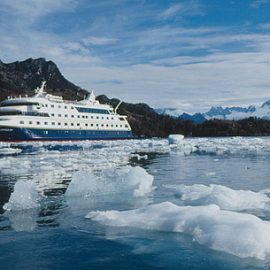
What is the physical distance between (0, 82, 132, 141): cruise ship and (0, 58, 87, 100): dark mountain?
281 ft

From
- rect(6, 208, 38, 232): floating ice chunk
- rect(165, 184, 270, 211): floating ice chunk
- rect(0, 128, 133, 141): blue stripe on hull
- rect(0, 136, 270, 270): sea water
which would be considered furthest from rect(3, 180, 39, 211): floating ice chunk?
rect(0, 128, 133, 141): blue stripe on hull

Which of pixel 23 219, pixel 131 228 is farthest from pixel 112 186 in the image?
pixel 131 228

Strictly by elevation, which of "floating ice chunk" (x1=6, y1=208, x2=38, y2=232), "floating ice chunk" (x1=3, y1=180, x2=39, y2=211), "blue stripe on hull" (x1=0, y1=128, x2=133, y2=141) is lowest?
"floating ice chunk" (x1=6, y1=208, x2=38, y2=232)

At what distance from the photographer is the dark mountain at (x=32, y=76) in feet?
504

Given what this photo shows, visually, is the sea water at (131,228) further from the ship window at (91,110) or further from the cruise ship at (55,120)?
the ship window at (91,110)

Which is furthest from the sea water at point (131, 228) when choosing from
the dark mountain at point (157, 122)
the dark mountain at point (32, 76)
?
the dark mountain at point (32, 76)

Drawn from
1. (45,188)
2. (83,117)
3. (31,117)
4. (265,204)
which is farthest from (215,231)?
(83,117)

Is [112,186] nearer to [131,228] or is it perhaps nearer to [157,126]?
[131,228]

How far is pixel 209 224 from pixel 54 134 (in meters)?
48.0

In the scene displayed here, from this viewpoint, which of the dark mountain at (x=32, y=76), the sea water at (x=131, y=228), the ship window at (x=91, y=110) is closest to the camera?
the sea water at (x=131, y=228)

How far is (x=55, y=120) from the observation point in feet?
179

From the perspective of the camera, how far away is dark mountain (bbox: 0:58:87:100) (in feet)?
504

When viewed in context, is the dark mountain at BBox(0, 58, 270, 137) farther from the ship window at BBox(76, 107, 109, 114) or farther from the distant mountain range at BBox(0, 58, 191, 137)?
the ship window at BBox(76, 107, 109, 114)

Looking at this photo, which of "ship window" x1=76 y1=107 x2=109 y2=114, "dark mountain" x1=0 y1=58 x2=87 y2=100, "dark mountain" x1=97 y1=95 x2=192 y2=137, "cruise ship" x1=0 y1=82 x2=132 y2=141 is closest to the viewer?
"cruise ship" x1=0 y1=82 x2=132 y2=141
